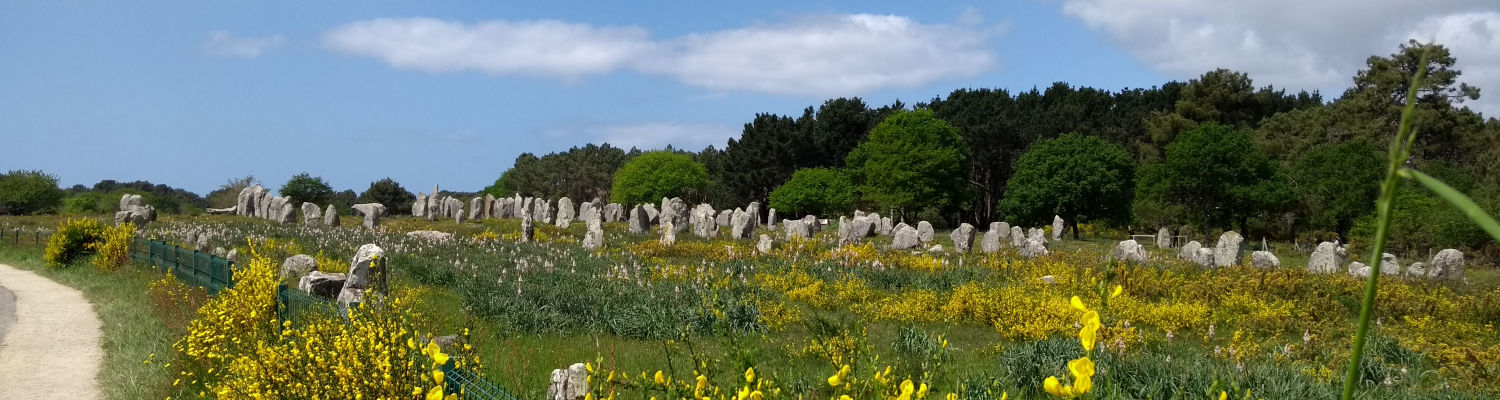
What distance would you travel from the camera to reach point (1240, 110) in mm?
55125

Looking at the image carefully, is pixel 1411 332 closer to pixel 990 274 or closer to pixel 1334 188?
pixel 990 274

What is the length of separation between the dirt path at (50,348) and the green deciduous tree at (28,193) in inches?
1422

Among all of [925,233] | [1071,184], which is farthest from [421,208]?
[1071,184]

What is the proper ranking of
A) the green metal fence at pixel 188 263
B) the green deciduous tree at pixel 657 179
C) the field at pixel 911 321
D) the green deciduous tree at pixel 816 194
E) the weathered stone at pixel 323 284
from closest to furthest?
the field at pixel 911 321, the weathered stone at pixel 323 284, the green metal fence at pixel 188 263, the green deciduous tree at pixel 816 194, the green deciduous tree at pixel 657 179

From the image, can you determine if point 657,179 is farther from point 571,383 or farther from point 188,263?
point 571,383

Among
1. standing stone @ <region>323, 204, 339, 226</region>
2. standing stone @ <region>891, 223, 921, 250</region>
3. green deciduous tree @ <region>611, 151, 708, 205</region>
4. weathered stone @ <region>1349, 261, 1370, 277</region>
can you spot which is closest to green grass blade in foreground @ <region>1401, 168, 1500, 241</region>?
weathered stone @ <region>1349, 261, 1370, 277</region>

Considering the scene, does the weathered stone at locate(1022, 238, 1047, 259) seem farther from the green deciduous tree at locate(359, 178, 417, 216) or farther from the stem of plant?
the green deciduous tree at locate(359, 178, 417, 216)

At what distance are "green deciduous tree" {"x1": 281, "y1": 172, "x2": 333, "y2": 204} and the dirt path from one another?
3927 cm

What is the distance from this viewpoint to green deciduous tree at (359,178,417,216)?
222 feet

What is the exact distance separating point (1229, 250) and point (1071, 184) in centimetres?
1627

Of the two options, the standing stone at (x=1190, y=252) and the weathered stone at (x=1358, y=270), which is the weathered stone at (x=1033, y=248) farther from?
the weathered stone at (x=1358, y=270)

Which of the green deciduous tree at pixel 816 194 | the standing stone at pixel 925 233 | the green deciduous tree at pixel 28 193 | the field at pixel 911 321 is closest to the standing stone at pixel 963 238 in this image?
the field at pixel 911 321

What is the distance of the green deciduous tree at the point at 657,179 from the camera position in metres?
66.0

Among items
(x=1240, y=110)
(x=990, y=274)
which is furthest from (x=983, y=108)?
(x=990, y=274)
